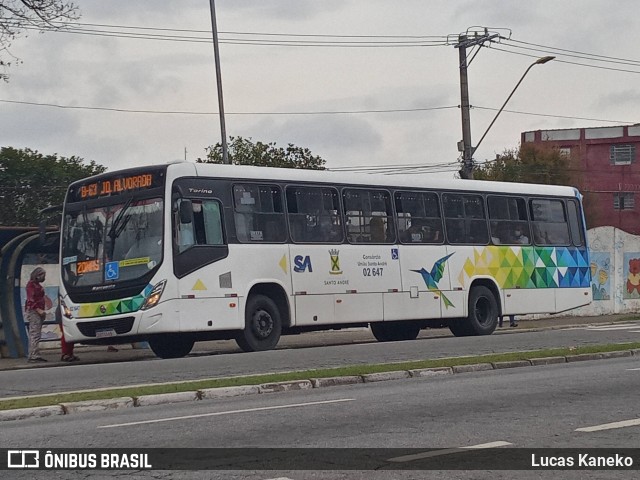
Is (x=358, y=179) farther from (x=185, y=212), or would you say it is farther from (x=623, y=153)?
(x=623, y=153)

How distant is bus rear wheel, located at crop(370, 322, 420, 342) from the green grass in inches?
266

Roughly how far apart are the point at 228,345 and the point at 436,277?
509 centimetres

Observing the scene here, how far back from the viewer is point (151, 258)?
19.2 m

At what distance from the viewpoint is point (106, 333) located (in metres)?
19.5

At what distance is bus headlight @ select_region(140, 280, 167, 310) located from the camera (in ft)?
62.5

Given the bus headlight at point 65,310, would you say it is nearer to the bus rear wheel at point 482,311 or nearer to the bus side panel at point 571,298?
the bus rear wheel at point 482,311

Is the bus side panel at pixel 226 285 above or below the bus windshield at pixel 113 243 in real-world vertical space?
below

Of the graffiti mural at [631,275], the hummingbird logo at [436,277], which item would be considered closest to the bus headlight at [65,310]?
the hummingbird logo at [436,277]

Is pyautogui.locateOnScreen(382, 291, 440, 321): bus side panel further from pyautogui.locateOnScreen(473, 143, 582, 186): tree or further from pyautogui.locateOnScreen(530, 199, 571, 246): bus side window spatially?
pyautogui.locateOnScreen(473, 143, 582, 186): tree

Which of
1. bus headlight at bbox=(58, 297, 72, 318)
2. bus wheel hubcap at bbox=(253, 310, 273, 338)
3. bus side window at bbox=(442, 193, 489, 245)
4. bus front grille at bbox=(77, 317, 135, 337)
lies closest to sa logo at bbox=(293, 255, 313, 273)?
bus wheel hubcap at bbox=(253, 310, 273, 338)

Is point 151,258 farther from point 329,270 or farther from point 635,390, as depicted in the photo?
point 635,390

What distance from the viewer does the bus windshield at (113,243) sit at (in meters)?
19.3

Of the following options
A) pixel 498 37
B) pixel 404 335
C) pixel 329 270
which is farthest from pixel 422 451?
pixel 498 37

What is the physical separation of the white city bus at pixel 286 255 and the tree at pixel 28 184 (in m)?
28.0
